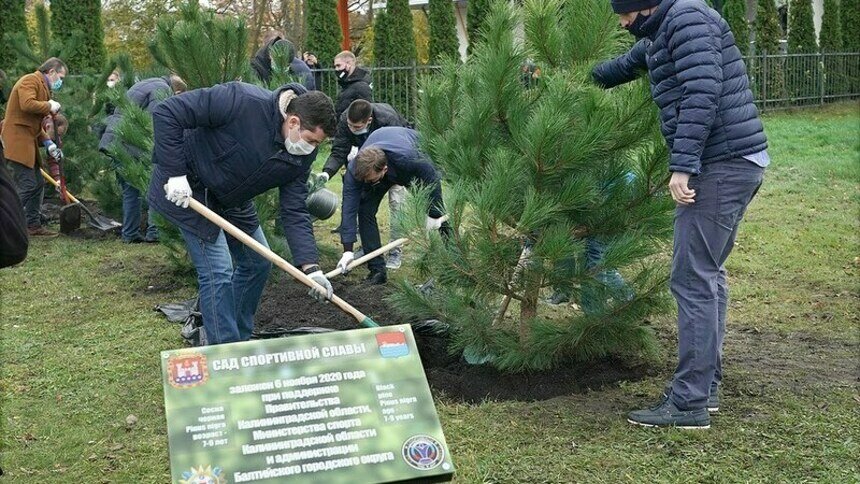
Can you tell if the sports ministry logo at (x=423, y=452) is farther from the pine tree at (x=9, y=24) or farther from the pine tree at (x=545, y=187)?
the pine tree at (x=9, y=24)

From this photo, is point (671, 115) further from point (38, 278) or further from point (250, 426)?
point (38, 278)

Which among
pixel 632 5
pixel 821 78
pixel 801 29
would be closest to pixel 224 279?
pixel 632 5

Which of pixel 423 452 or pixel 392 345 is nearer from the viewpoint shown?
pixel 423 452

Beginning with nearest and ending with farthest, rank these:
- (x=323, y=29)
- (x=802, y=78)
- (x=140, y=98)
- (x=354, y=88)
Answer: (x=140, y=98), (x=354, y=88), (x=323, y=29), (x=802, y=78)

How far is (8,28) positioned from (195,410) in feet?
41.9

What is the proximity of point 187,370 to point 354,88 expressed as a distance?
7013 mm

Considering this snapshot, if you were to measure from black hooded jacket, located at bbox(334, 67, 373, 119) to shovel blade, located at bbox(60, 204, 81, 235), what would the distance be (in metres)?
2.97

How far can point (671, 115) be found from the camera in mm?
3834

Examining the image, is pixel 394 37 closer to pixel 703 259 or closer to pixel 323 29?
pixel 323 29

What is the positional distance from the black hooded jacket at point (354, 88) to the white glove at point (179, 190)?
16.5 feet

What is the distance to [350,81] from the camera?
378 inches

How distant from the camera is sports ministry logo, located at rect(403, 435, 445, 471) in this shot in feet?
9.00

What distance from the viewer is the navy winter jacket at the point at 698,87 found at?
363 cm

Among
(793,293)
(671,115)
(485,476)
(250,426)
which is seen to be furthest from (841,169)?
(250,426)
